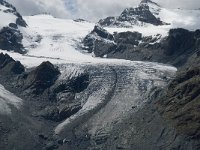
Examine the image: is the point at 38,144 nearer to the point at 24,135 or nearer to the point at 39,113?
the point at 24,135

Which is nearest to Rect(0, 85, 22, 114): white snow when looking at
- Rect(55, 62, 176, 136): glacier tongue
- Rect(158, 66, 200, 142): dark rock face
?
Rect(55, 62, 176, 136): glacier tongue

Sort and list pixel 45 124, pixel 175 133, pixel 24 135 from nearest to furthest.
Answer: pixel 175 133 < pixel 24 135 < pixel 45 124

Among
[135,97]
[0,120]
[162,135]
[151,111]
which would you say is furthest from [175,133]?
[0,120]

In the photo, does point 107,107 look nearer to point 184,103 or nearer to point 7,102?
point 184,103

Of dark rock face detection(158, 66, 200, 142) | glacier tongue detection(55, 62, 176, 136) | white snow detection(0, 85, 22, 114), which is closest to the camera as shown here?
dark rock face detection(158, 66, 200, 142)

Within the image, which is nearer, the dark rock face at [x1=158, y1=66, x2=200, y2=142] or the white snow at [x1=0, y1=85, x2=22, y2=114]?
the dark rock face at [x1=158, y1=66, x2=200, y2=142]

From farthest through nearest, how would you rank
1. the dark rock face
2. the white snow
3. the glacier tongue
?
the white snow
the glacier tongue
the dark rock face

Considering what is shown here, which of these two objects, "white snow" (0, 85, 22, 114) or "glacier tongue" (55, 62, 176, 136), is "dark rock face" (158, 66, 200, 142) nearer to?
"glacier tongue" (55, 62, 176, 136)

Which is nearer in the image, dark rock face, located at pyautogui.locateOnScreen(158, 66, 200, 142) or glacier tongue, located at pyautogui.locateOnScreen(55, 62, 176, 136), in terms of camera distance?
dark rock face, located at pyautogui.locateOnScreen(158, 66, 200, 142)

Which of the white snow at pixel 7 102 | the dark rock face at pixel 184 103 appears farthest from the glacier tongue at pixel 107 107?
the white snow at pixel 7 102

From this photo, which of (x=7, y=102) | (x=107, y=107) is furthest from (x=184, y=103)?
(x=7, y=102)
